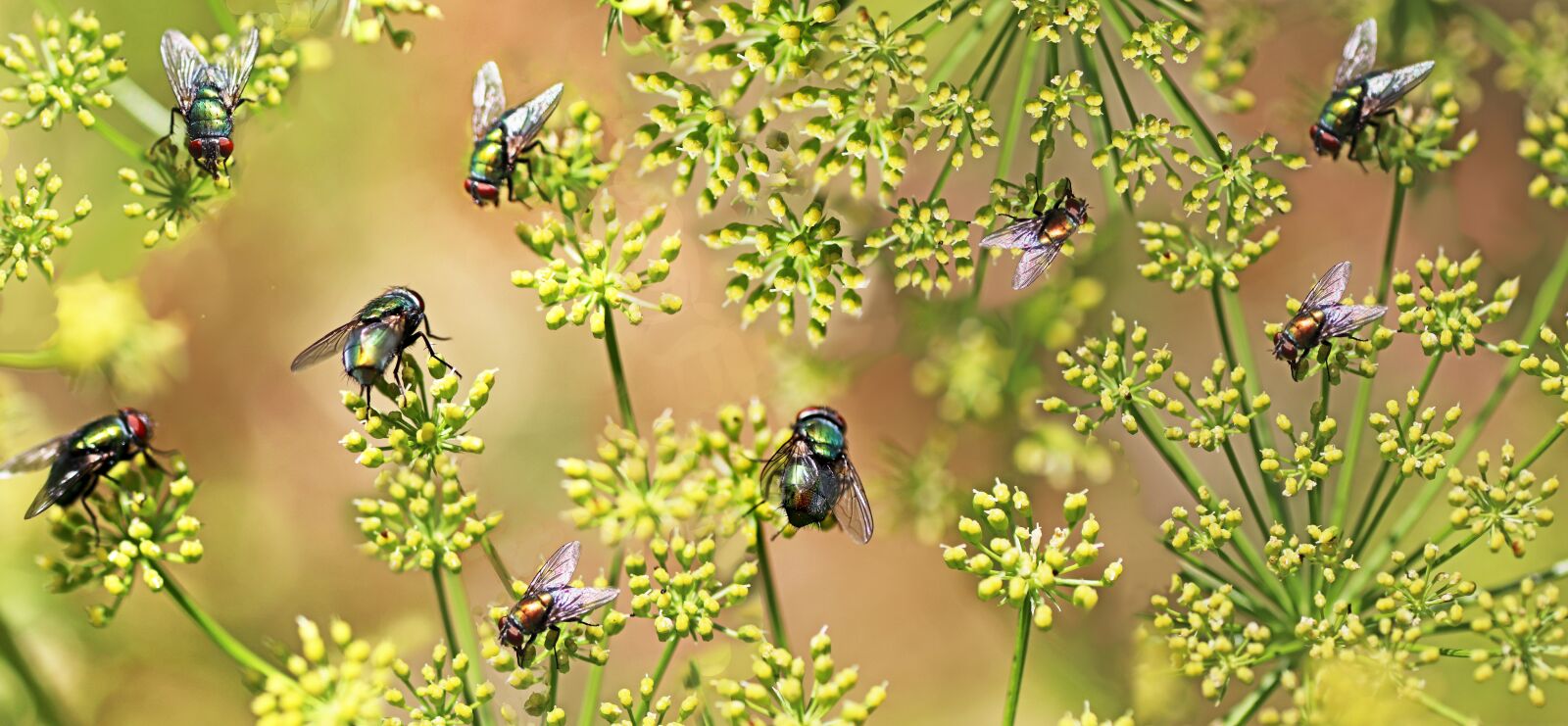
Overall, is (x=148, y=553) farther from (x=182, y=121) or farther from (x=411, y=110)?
(x=411, y=110)

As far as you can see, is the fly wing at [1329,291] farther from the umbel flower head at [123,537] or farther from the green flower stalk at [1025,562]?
the umbel flower head at [123,537]

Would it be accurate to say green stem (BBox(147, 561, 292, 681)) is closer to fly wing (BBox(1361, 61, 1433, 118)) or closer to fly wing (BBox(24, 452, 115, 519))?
fly wing (BBox(24, 452, 115, 519))

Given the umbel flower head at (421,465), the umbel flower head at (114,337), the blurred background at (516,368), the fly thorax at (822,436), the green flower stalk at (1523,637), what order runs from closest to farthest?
the green flower stalk at (1523,637)
the umbel flower head at (421,465)
the fly thorax at (822,436)
the umbel flower head at (114,337)
the blurred background at (516,368)

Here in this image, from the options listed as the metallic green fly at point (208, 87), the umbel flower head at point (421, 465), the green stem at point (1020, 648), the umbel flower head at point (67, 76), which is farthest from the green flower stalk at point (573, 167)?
the green stem at point (1020, 648)

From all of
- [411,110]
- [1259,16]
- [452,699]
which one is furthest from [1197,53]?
[452,699]

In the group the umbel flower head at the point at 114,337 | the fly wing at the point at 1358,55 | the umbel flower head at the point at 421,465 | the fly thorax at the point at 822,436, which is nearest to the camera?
the umbel flower head at the point at 421,465

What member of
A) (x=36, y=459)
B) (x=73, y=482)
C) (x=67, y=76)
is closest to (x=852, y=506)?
(x=73, y=482)

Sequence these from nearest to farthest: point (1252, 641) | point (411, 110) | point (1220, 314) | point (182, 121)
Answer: point (1252, 641) < point (1220, 314) < point (182, 121) < point (411, 110)
